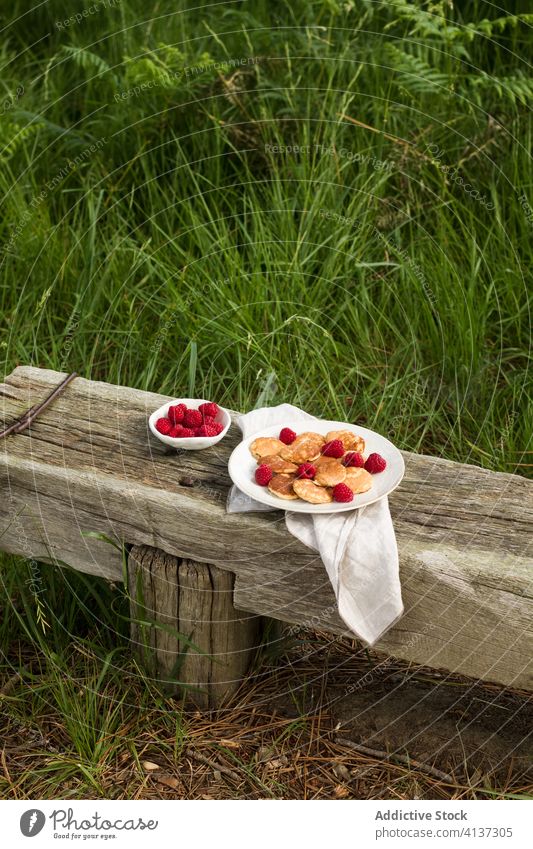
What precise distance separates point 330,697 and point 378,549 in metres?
0.70

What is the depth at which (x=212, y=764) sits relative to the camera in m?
2.72

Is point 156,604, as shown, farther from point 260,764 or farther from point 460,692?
point 460,692

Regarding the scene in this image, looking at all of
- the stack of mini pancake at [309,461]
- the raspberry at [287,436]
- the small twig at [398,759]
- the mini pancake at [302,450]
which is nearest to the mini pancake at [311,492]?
the stack of mini pancake at [309,461]

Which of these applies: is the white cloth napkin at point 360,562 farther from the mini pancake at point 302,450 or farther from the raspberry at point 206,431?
the raspberry at point 206,431

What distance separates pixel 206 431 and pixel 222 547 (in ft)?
1.34

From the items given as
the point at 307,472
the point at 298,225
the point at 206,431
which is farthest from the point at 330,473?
the point at 298,225

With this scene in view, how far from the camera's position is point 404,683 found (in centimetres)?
296

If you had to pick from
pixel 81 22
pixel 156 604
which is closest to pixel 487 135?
pixel 81 22

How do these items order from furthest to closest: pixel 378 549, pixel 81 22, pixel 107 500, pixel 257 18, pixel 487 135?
pixel 81 22 < pixel 257 18 < pixel 487 135 < pixel 107 500 < pixel 378 549

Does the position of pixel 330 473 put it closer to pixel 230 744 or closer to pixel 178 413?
pixel 178 413

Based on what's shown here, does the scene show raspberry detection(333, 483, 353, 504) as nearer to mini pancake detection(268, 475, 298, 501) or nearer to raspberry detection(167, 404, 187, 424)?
Answer: mini pancake detection(268, 475, 298, 501)

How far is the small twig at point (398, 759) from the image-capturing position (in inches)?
Result: 106

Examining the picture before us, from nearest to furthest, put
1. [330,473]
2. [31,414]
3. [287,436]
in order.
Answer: [330,473] < [287,436] < [31,414]

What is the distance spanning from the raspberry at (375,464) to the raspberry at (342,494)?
0.52ft
